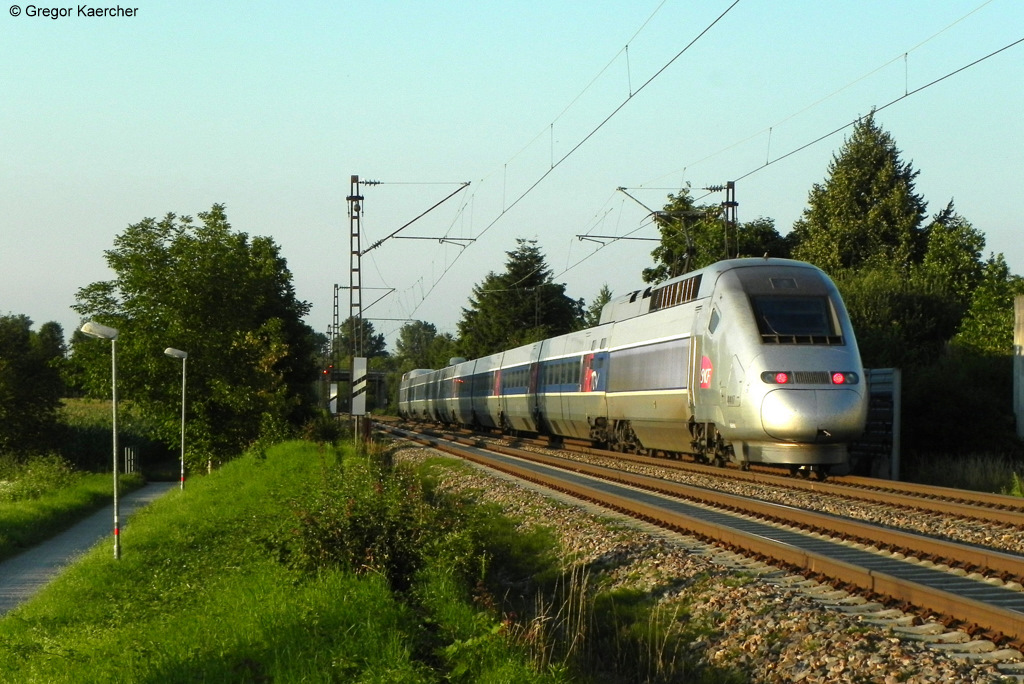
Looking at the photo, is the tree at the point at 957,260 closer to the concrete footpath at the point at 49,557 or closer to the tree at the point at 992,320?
the tree at the point at 992,320

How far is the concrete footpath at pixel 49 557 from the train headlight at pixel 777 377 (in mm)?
10360

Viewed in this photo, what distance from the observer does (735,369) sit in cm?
1925

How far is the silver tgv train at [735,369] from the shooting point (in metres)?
18.4

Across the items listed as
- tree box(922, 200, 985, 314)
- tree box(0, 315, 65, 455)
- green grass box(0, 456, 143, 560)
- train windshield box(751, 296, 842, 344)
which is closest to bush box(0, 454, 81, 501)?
green grass box(0, 456, 143, 560)

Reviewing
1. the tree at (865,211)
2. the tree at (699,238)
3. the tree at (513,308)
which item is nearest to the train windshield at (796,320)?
the tree at (699,238)

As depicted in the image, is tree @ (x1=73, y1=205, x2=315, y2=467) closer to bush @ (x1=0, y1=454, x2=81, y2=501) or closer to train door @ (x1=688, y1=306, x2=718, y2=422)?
bush @ (x1=0, y1=454, x2=81, y2=501)

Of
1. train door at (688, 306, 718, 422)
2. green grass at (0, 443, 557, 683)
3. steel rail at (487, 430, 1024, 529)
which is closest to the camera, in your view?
green grass at (0, 443, 557, 683)

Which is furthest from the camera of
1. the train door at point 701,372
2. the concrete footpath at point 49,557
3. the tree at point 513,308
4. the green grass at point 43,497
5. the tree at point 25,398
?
the tree at point 513,308

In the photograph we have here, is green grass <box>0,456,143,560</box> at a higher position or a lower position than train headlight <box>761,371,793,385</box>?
lower

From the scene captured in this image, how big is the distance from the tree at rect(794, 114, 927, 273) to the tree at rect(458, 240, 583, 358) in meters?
23.5

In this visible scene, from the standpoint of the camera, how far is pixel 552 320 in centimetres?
8731

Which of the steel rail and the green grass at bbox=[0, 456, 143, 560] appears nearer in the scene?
the steel rail

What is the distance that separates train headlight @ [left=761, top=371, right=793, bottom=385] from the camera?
18438mm

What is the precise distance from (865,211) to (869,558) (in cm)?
5672
